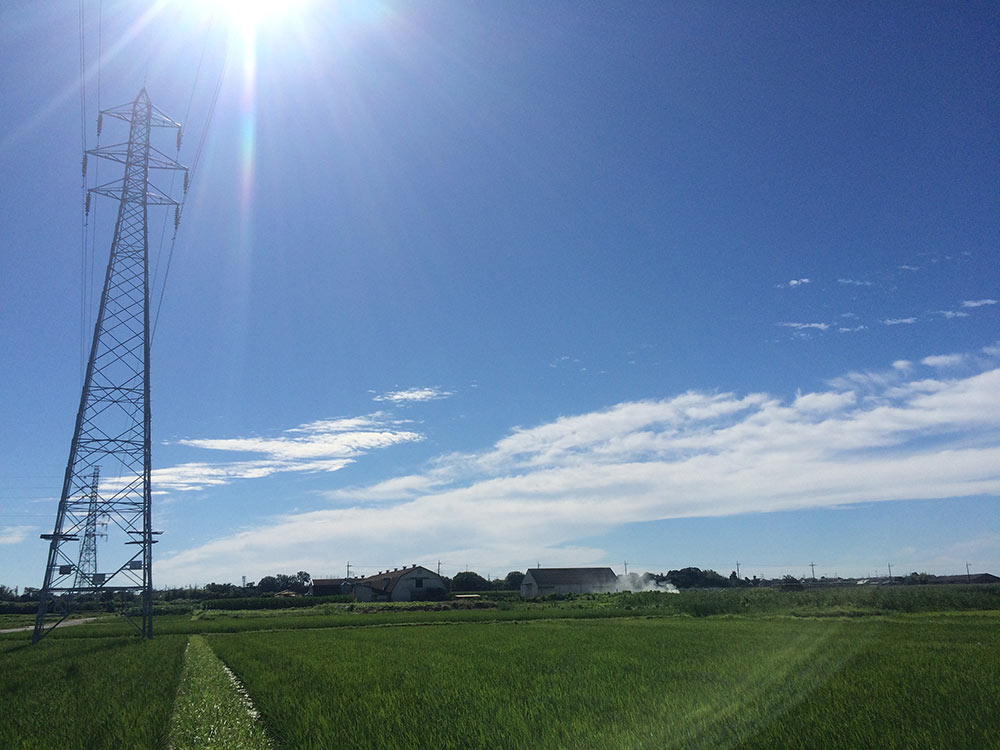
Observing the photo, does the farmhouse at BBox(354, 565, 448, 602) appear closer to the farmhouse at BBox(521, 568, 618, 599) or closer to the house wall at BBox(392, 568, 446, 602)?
the house wall at BBox(392, 568, 446, 602)

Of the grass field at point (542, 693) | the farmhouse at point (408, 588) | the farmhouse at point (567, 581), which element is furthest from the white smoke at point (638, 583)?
the grass field at point (542, 693)

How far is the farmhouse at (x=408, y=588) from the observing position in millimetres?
94312

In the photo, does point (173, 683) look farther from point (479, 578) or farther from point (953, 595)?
point (479, 578)

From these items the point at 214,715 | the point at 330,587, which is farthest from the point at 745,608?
the point at 330,587

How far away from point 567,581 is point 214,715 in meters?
98.9

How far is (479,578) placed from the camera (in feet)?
360

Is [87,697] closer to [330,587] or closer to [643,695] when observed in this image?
[643,695]

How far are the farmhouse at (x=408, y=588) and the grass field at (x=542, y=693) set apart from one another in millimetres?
68799

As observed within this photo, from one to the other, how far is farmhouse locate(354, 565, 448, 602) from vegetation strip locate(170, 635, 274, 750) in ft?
245

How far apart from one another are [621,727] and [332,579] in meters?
125

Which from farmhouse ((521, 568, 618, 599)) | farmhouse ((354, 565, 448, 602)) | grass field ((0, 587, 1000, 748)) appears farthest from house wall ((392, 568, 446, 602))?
grass field ((0, 587, 1000, 748))

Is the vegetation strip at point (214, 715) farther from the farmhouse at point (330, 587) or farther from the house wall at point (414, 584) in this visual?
the farmhouse at point (330, 587)

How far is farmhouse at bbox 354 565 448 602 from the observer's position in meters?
94.3

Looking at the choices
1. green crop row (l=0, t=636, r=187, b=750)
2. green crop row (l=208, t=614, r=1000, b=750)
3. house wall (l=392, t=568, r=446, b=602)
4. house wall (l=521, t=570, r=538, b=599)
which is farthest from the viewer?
house wall (l=521, t=570, r=538, b=599)
